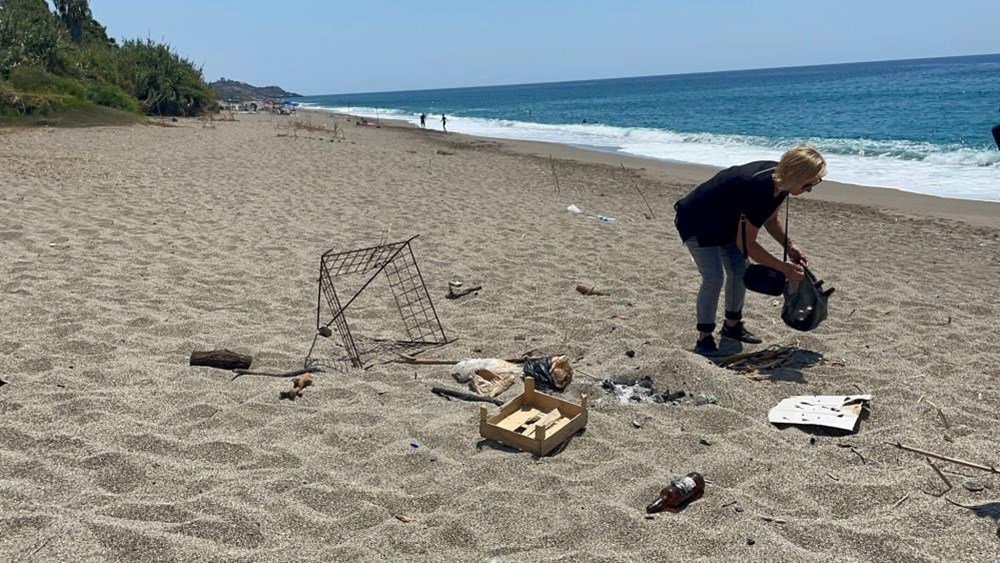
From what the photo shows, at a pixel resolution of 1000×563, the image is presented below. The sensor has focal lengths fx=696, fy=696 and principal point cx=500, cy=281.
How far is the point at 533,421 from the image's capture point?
11.5 ft

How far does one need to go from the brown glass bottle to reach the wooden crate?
0.59 m

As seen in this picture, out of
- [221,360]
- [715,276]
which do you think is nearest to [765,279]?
[715,276]

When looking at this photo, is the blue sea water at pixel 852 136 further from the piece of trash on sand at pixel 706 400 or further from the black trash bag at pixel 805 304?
the piece of trash on sand at pixel 706 400

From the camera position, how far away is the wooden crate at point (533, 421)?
320 cm

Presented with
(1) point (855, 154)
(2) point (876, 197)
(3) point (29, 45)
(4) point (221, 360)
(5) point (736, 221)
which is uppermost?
(3) point (29, 45)

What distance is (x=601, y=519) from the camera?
2670mm

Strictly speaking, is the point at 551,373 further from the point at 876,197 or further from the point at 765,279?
the point at 876,197

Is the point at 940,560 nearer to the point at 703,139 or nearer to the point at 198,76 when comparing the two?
the point at 703,139

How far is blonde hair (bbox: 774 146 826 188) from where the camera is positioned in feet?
12.2

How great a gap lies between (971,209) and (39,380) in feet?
39.6

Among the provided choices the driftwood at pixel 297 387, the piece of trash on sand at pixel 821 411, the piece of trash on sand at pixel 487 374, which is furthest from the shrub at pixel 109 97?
the piece of trash on sand at pixel 821 411

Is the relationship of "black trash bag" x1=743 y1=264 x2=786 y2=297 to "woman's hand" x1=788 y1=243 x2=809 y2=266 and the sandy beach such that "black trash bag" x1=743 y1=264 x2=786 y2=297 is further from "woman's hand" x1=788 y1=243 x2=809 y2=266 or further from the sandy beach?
the sandy beach

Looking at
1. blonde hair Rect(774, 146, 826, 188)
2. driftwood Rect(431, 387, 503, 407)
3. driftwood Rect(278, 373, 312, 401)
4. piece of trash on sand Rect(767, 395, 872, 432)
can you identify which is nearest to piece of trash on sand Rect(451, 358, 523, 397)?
driftwood Rect(431, 387, 503, 407)

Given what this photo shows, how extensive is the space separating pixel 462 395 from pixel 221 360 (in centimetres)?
143
